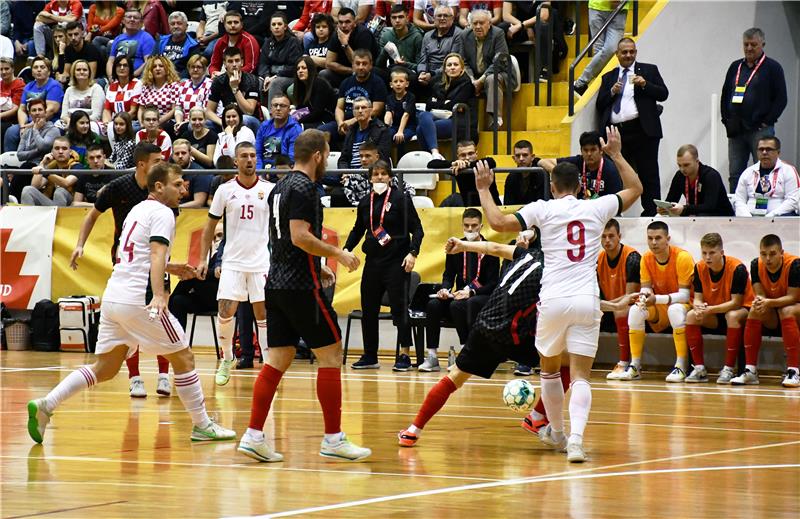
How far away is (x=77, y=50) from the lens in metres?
21.3

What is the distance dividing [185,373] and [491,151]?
9.97 meters

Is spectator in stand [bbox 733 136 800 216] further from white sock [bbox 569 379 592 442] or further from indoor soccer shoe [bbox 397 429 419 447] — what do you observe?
indoor soccer shoe [bbox 397 429 419 447]

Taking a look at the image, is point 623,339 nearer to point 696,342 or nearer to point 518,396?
point 696,342

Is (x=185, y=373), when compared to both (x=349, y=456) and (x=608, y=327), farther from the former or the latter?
(x=608, y=327)

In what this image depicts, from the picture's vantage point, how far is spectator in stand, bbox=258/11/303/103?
1923cm

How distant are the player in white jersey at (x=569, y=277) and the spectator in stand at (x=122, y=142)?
36.4 ft

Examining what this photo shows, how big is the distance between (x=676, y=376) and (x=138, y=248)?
277 inches

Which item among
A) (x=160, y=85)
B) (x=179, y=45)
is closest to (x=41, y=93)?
(x=160, y=85)

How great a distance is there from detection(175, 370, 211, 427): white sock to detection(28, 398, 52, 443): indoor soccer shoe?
3.05 ft

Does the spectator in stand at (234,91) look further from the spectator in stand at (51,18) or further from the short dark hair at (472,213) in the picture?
the short dark hair at (472,213)

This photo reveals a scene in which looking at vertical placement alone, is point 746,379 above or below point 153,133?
below

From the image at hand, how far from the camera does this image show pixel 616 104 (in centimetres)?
1641

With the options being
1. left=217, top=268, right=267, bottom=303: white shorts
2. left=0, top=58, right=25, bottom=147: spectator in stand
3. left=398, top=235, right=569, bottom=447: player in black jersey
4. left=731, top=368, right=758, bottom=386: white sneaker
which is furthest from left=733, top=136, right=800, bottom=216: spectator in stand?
left=0, top=58, right=25, bottom=147: spectator in stand

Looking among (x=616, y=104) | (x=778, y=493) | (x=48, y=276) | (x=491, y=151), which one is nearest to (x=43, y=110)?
(x=48, y=276)
